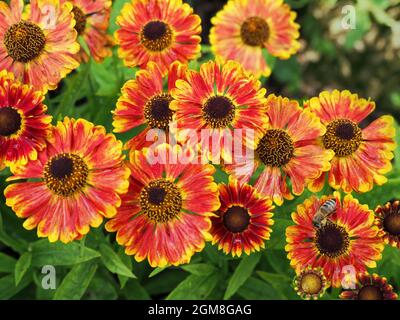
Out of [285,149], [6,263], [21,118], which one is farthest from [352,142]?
[6,263]

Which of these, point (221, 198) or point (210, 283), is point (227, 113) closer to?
point (221, 198)

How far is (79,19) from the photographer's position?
6.12ft

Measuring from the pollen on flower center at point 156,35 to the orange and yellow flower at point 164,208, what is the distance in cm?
45

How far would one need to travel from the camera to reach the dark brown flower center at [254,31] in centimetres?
224

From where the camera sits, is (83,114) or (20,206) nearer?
(20,206)

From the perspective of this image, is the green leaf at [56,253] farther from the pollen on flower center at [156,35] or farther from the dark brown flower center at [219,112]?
the pollen on flower center at [156,35]

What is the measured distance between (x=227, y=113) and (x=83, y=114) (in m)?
0.77

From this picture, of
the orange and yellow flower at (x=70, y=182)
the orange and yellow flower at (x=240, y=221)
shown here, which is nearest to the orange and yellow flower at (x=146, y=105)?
the orange and yellow flower at (x=70, y=182)

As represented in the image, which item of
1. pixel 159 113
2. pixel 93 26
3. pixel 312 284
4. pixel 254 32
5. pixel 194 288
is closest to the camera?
pixel 312 284

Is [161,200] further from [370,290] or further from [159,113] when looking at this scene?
[370,290]

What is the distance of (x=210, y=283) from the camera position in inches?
70.4

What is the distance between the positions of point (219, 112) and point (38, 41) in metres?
0.59
